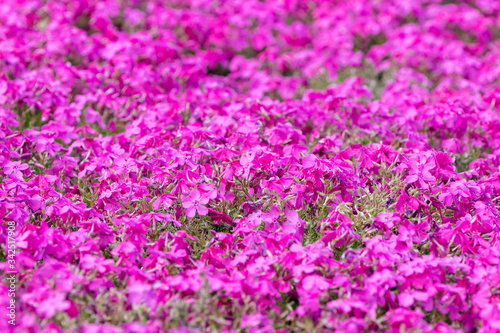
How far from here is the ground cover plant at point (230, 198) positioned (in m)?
2.35

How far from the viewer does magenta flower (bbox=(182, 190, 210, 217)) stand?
2.78m

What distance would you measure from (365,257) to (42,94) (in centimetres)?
249

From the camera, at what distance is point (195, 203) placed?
280 cm

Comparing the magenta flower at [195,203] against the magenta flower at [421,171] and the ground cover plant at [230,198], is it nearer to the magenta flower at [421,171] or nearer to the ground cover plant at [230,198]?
the ground cover plant at [230,198]

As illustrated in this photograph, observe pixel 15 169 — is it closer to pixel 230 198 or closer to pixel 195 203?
pixel 195 203

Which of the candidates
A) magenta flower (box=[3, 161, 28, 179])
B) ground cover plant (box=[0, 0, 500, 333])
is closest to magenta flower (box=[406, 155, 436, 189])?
ground cover plant (box=[0, 0, 500, 333])

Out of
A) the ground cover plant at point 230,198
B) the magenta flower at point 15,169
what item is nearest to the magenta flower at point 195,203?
the ground cover plant at point 230,198

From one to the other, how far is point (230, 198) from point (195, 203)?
0.19 m

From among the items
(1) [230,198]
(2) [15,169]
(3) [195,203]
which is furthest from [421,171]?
(2) [15,169]

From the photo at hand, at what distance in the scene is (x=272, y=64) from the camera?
5230 mm

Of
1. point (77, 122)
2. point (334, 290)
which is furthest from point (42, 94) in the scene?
point (334, 290)

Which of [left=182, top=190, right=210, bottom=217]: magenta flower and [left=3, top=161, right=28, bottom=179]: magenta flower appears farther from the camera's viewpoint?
[left=3, top=161, right=28, bottom=179]: magenta flower

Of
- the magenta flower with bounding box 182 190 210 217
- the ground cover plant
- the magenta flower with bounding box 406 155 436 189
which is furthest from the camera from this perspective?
the magenta flower with bounding box 406 155 436 189

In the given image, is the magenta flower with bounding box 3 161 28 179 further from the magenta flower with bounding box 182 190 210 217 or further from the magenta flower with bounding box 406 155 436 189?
the magenta flower with bounding box 406 155 436 189
